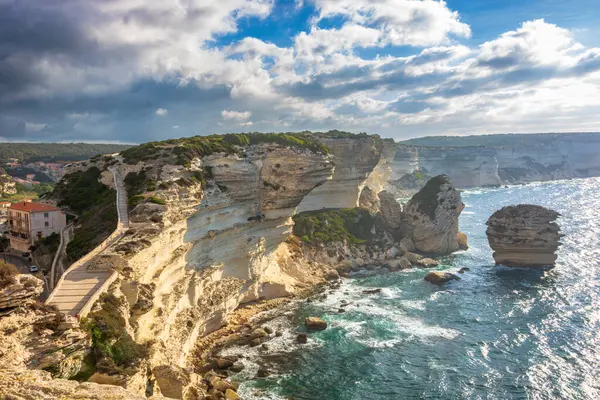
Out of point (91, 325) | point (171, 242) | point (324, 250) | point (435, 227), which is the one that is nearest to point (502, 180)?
point (435, 227)

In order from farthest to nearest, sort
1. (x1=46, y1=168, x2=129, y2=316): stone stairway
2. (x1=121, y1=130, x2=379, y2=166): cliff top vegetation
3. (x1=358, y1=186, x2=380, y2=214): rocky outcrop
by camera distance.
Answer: (x1=358, y1=186, x2=380, y2=214): rocky outcrop, (x1=121, y1=130, x2=379, y2=166): cliff top vegetation, (x1=46, y1=168, x2=129, y2=316): stone stairway

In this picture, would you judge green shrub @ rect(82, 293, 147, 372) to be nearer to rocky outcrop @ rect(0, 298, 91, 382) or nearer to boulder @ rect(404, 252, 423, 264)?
rocky outcrop @ rect(0, 298, 91, 382)

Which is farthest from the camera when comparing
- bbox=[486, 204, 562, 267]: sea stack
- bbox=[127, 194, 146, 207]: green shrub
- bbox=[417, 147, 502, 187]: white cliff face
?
bbox=[417, 147, 502, 187]: white cliff face

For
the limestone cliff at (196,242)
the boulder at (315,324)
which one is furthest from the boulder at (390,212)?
the boulder at (315,324)

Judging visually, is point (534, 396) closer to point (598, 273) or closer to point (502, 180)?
point (598, 273)

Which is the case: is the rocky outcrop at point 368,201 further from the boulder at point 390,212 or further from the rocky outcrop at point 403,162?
the rocky outcrop at point 403,162

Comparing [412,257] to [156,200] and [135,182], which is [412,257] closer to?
[135,182]

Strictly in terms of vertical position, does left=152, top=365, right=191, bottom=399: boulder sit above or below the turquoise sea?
above

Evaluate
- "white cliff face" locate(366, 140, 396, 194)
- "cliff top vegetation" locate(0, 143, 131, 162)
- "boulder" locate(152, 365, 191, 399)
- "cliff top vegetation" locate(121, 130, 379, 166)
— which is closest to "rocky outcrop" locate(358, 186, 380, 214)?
"white cliff face" locate(366, 140, 396, 194)
